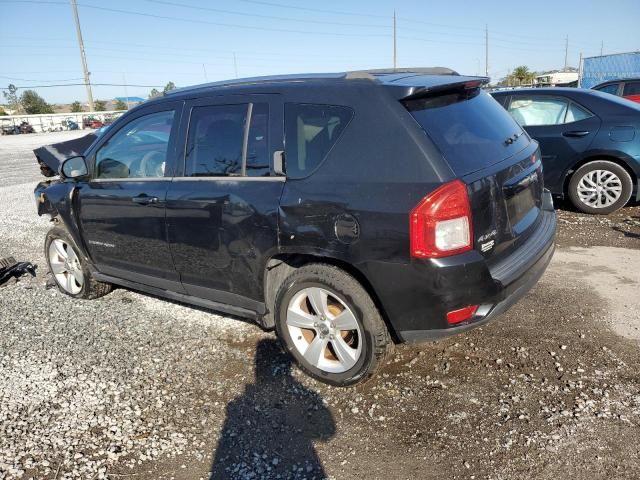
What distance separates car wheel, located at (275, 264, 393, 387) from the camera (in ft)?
9.21

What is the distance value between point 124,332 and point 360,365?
7.00 ft

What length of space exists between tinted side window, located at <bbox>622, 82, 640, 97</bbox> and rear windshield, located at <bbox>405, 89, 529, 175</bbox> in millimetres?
10390

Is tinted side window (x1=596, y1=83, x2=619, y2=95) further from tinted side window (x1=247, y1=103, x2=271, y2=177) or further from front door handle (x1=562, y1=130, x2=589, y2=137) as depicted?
tinted side window (x1=247, y1=103, x2=271, y2=177)

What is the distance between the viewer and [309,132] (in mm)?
2910

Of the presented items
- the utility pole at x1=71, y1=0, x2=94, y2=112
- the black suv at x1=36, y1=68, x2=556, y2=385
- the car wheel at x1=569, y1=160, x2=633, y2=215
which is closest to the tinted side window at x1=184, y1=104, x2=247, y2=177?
the black suv at x1=36, y1=68, x2=556, y2=385

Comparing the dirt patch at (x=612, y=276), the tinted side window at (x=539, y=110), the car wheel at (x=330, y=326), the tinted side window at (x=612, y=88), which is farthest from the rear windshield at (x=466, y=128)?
the tinted side window at (x=612, y=88)

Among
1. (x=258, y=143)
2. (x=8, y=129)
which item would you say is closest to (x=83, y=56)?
(x=8, y=129)

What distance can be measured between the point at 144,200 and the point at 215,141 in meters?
0.77

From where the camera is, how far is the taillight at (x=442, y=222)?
2459 mm

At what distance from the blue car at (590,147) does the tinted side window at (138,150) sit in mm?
4977

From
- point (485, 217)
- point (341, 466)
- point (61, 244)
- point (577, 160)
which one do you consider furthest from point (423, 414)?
point (577, 160)

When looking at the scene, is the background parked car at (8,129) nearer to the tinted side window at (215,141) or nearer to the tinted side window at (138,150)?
the tinted side window at (138,150)

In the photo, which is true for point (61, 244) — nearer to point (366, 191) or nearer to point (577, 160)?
point (366, 191)

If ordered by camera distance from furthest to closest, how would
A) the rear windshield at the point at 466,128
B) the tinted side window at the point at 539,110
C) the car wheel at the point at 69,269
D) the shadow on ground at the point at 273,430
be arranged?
the tinted side window at the point at 539,110, the car wheel at the point at 69,269, the rear windshield at the point at 466,128, the shadow on ground at the point at 273,430
